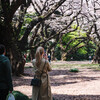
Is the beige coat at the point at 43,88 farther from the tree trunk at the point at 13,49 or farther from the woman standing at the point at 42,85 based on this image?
the tree trunk at the point at 13,49

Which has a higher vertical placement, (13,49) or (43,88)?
(13,49)

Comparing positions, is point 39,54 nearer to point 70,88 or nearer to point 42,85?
point 42,85

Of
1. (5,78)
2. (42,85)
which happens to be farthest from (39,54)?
(5,78)

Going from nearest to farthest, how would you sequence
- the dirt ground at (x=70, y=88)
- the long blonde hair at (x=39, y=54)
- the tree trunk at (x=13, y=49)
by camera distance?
1. the long blonde hair at (x=39, y=54)
2. the dirt ground at (x=70, y=88)
3. the tree trunk at (x=13, y=49)

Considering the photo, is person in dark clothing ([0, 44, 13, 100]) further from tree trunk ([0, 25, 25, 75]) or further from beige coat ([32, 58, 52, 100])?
tree trunk ([0, 25, 25, 75])

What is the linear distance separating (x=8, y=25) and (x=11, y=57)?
2531mm

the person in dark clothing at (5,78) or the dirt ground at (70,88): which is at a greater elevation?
the person in dark clothing at (5,78)

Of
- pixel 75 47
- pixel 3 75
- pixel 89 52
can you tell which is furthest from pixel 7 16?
pixel 89 52

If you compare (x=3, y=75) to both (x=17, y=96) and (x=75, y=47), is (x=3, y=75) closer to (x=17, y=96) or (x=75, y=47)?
(x=17, y=96)

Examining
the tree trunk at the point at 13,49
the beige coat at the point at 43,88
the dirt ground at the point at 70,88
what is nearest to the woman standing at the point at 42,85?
the beige coat at the point at 43,88

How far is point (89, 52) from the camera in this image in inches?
1980

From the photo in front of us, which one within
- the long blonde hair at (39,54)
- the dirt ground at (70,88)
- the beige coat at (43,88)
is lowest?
the dirt ground at (70,88)

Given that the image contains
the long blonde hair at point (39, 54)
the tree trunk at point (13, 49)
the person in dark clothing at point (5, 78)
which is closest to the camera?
the person in dark clothing at point (5, 78)

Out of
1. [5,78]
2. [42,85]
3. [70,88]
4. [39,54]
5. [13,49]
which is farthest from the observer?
[13,49]
